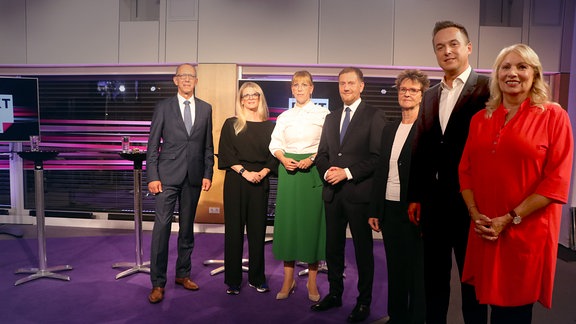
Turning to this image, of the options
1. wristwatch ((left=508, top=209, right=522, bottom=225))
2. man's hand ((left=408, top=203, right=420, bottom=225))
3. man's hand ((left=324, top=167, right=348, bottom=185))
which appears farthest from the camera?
man's hand ((left=324, top=167, right=348, bottom=185))

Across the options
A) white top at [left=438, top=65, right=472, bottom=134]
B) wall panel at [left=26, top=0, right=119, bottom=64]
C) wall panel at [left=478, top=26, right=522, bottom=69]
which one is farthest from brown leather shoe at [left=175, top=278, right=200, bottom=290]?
wall panel at [left=478, top=26, right=522, bottom=69]

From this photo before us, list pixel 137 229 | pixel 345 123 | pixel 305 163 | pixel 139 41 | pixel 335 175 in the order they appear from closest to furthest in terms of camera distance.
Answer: pixel 335 175, pixel 345 123, pixel 305 163, pixel 137 229, pixel 139 41

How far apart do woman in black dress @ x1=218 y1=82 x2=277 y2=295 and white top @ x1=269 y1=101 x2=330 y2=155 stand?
0.26 m

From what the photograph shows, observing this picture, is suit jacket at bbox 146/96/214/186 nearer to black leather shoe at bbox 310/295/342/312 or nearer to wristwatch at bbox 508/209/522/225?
black leather shoe at bbox 310/295/342/312

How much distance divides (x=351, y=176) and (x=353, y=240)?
46cm

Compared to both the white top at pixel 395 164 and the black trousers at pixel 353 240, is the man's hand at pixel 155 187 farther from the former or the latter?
the white top at pixel 395 164

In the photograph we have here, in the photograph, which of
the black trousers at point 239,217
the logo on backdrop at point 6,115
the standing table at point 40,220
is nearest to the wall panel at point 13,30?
the logo on backdrop at point 6,115

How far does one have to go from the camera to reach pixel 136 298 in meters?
3.48

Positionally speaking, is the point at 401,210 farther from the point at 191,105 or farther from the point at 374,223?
the point at 191,105

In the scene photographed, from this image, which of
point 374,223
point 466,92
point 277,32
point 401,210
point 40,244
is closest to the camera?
point 466,92

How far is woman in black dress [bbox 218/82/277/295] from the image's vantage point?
3619mm

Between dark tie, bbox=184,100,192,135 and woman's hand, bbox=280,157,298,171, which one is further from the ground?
dark tie, bbox=184,100,192,135

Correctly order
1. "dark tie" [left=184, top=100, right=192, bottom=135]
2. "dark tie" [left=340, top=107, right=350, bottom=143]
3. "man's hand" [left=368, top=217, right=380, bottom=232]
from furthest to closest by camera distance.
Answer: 1. "dark tie" [left=184, top=100, right=192, bottom=135]
2. "dark tie" [left=340, top=107, right=350, bottom=143]
3. "man's hand" [left=368, top=217, right=380, bottom=232]

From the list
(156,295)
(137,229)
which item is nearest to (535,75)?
(156,295)
